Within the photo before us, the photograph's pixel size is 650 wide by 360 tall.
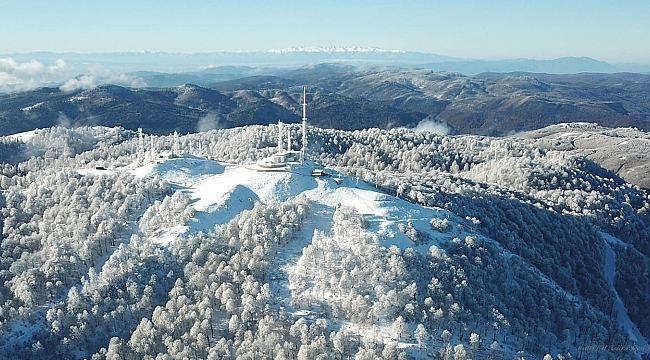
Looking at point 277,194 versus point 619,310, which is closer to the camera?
point 277,194

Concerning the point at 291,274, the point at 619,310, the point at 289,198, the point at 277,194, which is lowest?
the point at 619,310

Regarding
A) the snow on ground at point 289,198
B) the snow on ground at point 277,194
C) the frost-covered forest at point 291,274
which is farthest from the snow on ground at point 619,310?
the snow on ground at point 277,194

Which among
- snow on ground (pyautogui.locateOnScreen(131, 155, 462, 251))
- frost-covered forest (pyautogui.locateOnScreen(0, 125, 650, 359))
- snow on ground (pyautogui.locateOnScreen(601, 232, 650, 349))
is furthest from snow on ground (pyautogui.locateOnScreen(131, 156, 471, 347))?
snow on ground (pyautogui.locateOnScreen(601, 232, 650, 349))

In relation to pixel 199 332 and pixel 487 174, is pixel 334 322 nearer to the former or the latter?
pixel 199 332

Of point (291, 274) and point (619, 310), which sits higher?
point (291, 274)

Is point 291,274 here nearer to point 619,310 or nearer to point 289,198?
point 289,198

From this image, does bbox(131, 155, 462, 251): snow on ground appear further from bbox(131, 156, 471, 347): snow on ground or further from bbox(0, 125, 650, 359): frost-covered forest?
bbox(0, 125, 650, 359): frost-covered forest

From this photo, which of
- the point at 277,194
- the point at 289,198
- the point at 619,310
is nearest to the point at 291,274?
the point at 289,198

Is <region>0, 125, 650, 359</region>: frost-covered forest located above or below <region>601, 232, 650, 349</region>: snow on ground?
above
